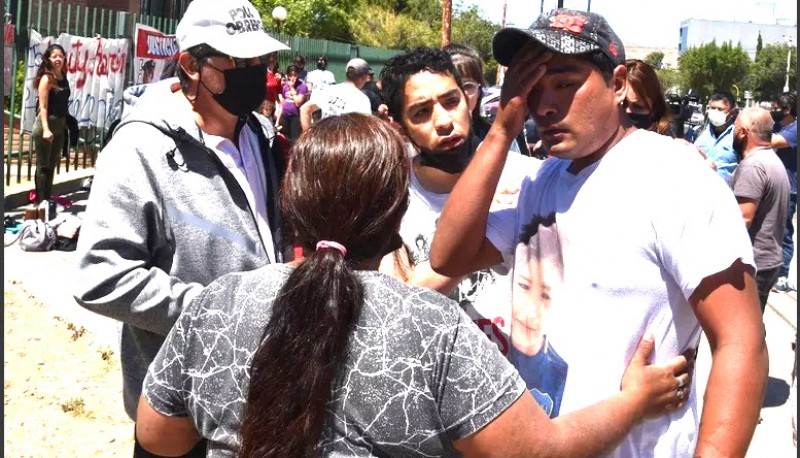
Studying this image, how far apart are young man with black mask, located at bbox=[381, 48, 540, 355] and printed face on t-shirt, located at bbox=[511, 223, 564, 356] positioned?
285 mm

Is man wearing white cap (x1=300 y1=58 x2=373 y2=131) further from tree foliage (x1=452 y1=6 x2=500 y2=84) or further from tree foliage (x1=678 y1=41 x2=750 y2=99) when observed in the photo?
tree foliage (x1=678 y1=41 x2=750 y2=99)

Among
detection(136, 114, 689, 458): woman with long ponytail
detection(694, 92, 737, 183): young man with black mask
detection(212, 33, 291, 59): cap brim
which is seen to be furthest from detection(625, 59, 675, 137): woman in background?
detection(694, 92, 737, 183): young man with black mask

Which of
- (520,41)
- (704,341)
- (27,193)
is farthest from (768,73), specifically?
(520,41)

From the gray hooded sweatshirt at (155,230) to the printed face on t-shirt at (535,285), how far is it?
926 mm

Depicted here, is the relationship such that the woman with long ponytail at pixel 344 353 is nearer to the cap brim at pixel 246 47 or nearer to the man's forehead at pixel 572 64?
the man's forehead at pixel 572 64

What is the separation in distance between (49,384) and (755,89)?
9184 cm

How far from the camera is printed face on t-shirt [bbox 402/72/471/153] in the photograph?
3488mm

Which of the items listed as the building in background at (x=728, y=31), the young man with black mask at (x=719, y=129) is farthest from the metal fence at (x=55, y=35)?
the building in background at (x=728, y=31)

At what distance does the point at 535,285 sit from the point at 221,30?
1.43m

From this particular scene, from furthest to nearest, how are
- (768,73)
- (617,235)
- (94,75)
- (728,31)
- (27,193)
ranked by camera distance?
1. (728,31)
2. (768,73)
3. (94,75)
4. (27,193)
5. (617,235)

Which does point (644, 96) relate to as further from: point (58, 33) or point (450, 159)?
point (58, 33)

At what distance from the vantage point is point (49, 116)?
1166 cm

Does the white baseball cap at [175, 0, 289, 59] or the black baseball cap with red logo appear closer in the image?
the black baseball cap with red logo

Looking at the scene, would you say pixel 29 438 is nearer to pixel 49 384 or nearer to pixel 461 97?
pixel 49 384
